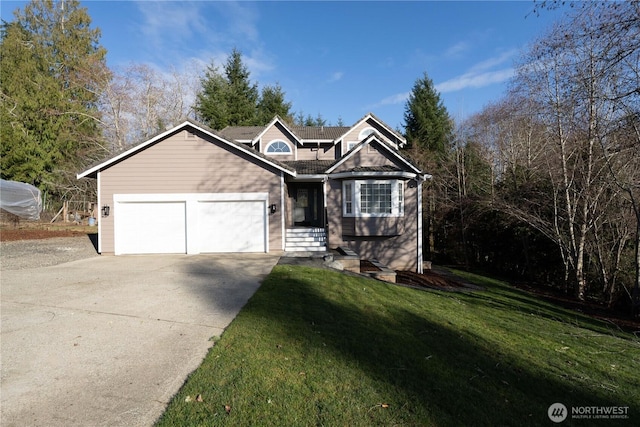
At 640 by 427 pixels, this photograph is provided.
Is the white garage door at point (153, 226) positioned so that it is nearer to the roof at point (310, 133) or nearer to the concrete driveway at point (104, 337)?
the concrete driveway at point (104, 337)

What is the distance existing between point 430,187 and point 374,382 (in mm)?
20153

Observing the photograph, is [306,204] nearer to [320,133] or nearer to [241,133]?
[320,133]

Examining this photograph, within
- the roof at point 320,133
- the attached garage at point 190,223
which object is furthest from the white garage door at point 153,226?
the roof at point 320,133

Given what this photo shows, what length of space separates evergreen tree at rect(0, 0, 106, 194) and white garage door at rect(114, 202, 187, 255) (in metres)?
16.8

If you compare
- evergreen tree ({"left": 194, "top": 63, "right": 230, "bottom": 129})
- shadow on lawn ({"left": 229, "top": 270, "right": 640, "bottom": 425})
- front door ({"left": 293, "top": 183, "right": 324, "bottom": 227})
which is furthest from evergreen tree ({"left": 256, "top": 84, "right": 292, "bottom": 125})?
shadow on lawn ({"left": 229, "top": 270, "right": 640, "bottom": 425})

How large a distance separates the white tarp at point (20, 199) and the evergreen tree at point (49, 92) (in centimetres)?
330

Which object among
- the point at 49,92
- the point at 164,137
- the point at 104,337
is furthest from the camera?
→ the point at 49,92

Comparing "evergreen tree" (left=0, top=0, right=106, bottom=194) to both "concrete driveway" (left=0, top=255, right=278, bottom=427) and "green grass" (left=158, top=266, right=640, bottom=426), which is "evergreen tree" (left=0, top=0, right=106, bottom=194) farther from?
"green grass" (left=158, top=266, right=640, bottom=426)

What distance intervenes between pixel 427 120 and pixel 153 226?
67.4 ft

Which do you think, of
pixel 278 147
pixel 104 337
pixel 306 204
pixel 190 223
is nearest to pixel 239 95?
pixel 278 147

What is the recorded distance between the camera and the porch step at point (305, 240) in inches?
483

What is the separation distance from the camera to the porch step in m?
12.3

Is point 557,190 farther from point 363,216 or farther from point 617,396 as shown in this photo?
point 617,396

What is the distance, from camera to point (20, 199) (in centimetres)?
1945
